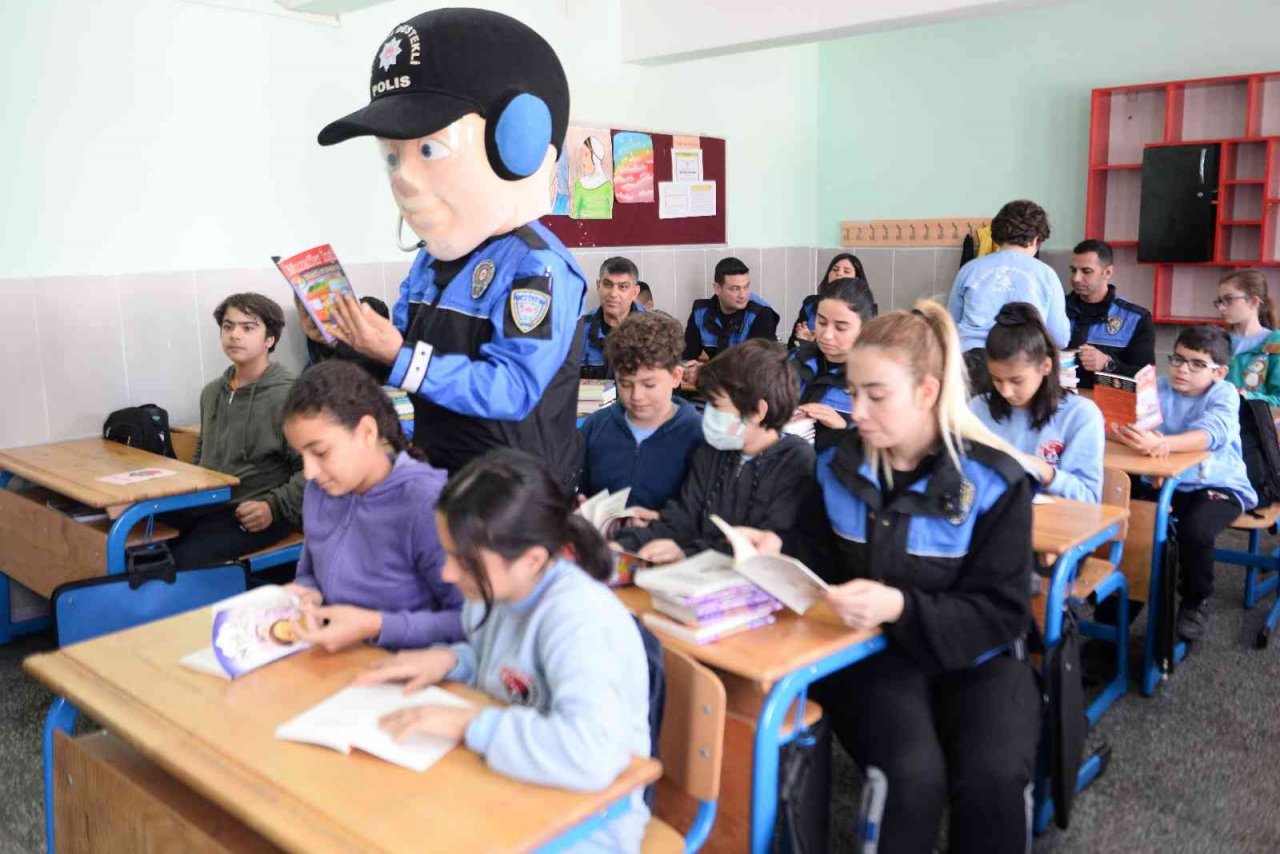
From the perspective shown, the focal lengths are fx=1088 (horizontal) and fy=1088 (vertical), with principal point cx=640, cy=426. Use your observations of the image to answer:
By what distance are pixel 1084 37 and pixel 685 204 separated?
229cm

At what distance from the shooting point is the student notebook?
10.5ft

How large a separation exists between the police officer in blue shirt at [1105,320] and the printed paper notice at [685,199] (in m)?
2.06

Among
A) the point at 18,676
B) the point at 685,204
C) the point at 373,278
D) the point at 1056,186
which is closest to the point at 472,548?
the point at 18,676

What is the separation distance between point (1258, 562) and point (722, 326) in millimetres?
2775

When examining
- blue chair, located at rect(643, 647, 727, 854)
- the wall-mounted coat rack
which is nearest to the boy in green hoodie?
blue chair, located at rect(643, 647, 727, 854)

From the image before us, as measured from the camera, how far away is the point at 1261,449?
3.58 meters

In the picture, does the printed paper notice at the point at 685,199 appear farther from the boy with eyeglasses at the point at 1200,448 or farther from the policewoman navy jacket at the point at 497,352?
the policewoman navy jacket at the point at 497,352

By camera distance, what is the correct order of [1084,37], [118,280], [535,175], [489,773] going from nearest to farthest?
[489,773], [535,175], [118,280], [1084,37]

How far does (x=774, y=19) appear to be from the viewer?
5.01 m

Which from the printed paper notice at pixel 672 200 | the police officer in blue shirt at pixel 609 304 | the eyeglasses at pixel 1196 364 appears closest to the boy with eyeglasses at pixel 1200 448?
the eyeglasses at pixel 1196 364

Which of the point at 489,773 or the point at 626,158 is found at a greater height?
the point at 626,158

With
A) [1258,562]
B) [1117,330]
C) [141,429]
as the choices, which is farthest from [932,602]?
[1117,330]

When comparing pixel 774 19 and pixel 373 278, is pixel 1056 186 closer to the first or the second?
pixel 774 19

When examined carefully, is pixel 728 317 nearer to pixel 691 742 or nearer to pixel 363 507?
pixel 363 507
